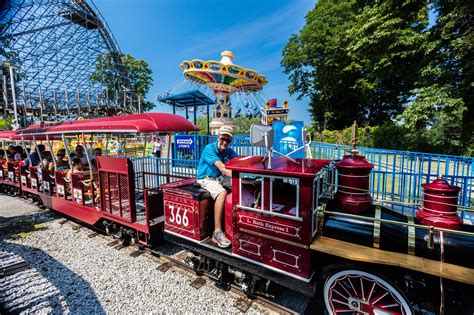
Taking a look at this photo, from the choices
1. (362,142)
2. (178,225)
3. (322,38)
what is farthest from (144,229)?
(322,38)

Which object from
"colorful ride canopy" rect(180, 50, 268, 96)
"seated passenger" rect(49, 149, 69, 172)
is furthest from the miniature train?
"colorful ride canopy" rect(180, 50, 268, 96)

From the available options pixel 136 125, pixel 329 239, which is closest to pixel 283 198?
pixel 329 239

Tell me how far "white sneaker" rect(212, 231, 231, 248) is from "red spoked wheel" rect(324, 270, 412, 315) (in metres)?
1.57

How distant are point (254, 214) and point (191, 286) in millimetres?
1921

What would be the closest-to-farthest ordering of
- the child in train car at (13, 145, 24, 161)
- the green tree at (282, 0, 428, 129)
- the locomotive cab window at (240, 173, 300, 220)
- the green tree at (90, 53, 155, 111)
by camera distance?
the locomotive cab window at (240, 173, 300, 220) < the child in train car at (13, 145, 24, 161) < the green tree at (282, 0, 428, 129) < the green tree at (90, 53, 155, 111)

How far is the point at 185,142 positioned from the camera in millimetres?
12062

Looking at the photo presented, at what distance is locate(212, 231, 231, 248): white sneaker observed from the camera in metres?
3.75

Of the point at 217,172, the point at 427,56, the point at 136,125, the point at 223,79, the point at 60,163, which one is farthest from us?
the point at 223,79

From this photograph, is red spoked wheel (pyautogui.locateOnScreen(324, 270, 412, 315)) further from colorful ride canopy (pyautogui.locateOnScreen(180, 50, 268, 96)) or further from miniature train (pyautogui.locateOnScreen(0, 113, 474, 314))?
colorful ride canopy (pyautogui.locateOnScreen(180, 50, 268, 96))

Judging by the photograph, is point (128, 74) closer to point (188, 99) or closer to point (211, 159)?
point (188, 99)

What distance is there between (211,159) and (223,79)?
16193 mm

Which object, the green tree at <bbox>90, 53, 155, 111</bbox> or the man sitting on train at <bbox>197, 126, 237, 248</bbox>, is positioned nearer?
the man sitting on train at <bbox>197, 126, 237, 248</bbox>

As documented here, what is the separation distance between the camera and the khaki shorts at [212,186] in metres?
4.10

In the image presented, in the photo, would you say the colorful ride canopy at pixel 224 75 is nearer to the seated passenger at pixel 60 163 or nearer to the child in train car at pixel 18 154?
the child in train car at pixel 18 154
